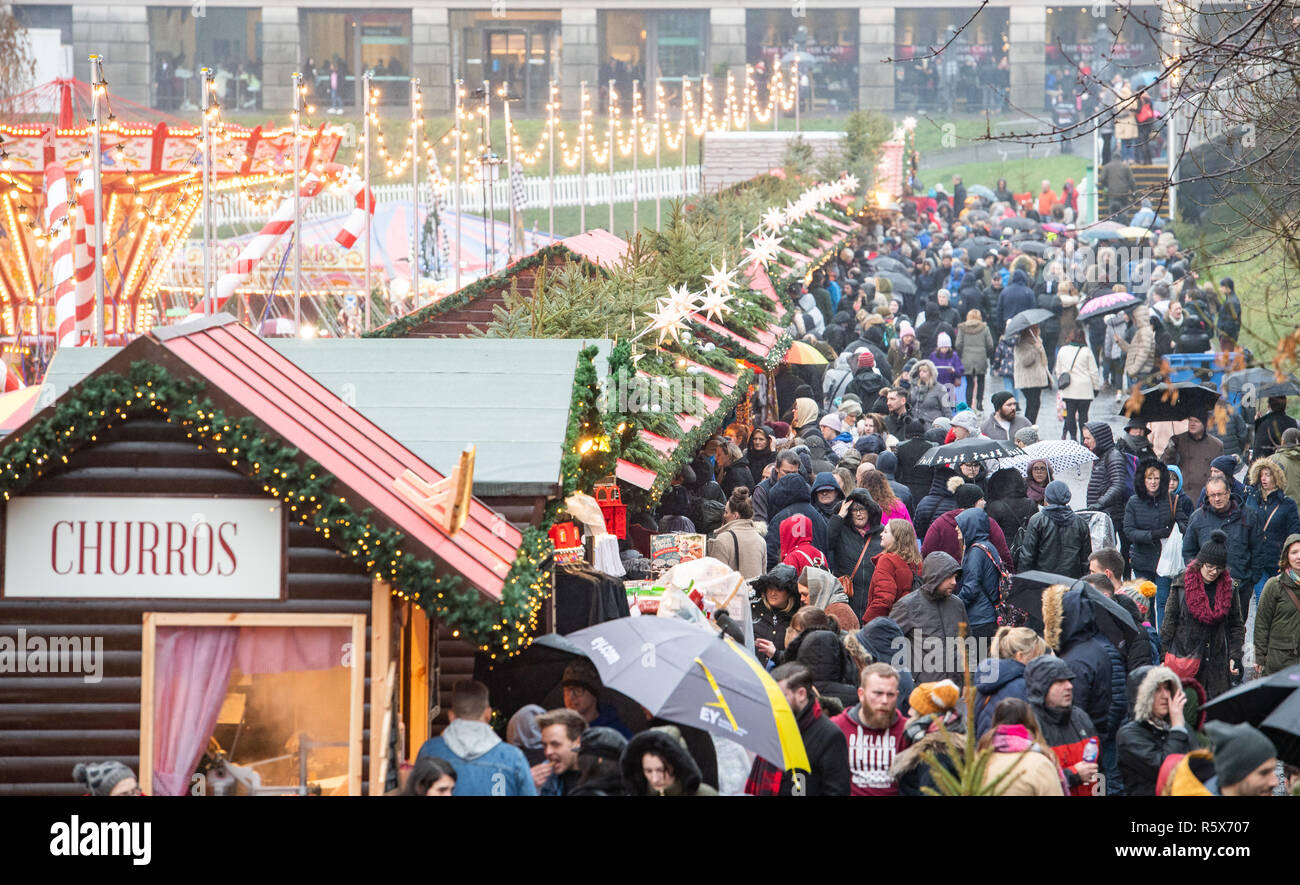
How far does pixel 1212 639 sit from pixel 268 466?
6294 mm

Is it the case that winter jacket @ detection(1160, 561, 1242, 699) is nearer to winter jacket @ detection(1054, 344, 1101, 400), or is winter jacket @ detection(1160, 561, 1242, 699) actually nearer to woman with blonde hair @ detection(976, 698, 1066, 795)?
woman with blonde hair @ detection(976, 698, 1066, 795)

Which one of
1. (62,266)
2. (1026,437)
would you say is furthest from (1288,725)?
(62,266)

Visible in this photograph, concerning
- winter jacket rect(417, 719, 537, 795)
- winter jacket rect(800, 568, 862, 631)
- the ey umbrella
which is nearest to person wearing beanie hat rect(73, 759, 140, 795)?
winter jacket rect(417, 719, 537, 795)

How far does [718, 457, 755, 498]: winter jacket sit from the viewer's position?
1488 centimetres

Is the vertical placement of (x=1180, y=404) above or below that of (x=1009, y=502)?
above

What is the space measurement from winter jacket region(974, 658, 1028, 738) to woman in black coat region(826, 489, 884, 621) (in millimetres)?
3536

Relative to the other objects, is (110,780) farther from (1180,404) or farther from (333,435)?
(1180,404)

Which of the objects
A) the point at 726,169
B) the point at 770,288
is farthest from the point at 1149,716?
the point at 726,169

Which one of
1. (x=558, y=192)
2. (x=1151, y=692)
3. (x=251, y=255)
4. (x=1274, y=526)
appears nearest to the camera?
(x=1151, y=692)

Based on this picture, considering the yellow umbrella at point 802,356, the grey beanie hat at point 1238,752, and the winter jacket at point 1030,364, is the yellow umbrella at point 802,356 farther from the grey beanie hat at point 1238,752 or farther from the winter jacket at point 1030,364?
the grey beanie hat at point 1238,752

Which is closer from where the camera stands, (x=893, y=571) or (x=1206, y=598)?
(x=1206, y=598)

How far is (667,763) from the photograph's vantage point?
22.3 feet

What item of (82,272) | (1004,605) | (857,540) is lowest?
(1004,605)
